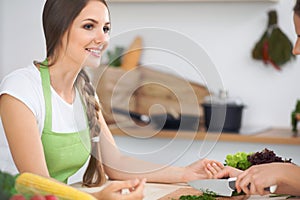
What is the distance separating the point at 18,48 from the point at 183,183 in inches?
82.9

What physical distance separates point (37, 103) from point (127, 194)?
409 mm

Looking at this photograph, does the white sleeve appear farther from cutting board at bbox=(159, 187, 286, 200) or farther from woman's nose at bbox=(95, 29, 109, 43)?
cutting board at bbox=(159, 187, 286, 200)

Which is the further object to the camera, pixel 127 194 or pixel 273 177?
pixel 273 177

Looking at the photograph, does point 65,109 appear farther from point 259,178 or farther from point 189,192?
point 259,178

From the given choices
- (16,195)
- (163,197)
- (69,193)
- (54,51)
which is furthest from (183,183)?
(16,195)

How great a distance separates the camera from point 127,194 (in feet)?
3.44

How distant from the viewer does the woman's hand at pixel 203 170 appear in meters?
1.41

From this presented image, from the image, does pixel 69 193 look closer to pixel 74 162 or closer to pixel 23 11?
pixel 74 162

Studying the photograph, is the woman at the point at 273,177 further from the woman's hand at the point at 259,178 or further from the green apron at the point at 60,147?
the green apron at the point at 60,147

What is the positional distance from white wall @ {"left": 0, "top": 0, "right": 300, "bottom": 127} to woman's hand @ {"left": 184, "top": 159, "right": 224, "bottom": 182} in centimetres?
151

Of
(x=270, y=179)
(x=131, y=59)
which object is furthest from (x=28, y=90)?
(x=131, y=59)

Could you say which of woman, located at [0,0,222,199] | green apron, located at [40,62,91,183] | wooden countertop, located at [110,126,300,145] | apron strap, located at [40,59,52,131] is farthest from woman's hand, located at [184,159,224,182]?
wooden countertop, located at [110,126,300,145]

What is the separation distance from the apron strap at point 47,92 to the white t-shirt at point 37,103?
0.01 metres

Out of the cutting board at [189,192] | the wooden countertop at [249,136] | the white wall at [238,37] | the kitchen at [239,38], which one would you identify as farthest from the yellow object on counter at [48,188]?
the white wall at [238,37]
